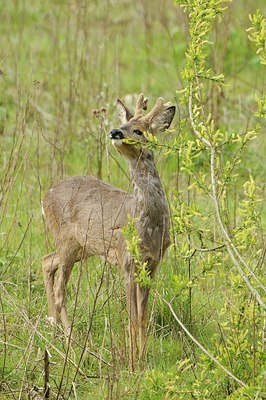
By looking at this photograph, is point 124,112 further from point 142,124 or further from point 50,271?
point 50,271

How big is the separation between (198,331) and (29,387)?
46.2 inches

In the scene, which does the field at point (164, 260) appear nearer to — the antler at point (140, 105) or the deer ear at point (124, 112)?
the deer ear at point (124, 112)

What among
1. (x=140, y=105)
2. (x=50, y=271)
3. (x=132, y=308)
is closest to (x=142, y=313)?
(x=132, y=308)

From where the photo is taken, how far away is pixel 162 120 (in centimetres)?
636

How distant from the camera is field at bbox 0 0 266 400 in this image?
5102 mm

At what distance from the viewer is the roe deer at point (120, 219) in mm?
6223

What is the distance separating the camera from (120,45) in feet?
40.0

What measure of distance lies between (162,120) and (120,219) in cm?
59

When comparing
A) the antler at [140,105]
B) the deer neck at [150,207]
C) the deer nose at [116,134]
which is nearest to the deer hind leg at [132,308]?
the deer neck at [150,207]

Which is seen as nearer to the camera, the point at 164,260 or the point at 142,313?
the point at 142,313

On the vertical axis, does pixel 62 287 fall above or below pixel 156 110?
below

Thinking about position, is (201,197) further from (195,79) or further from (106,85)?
(195,79)

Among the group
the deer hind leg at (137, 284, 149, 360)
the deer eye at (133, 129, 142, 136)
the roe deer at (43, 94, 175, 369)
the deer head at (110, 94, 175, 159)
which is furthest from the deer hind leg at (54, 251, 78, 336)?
the deer eye at (133, 129, 142, 136)

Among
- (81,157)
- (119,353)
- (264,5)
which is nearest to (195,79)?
(119,353)
